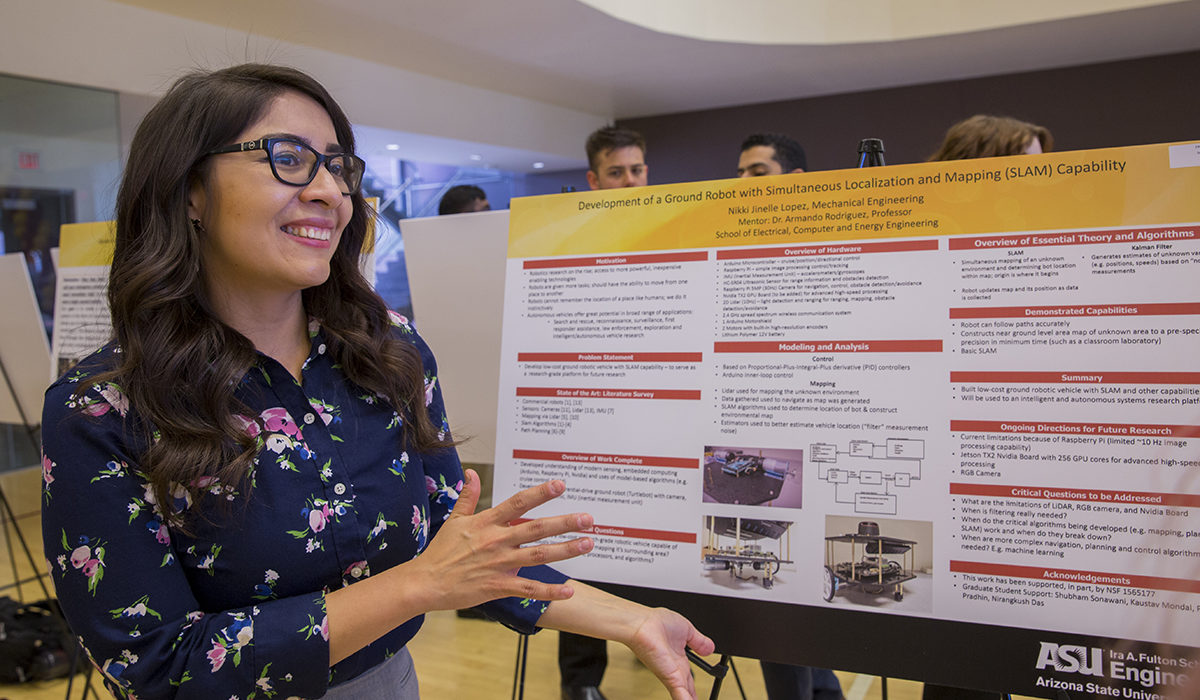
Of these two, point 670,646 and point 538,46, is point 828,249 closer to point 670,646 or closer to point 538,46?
point 670,646

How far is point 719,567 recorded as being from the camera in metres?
1.41

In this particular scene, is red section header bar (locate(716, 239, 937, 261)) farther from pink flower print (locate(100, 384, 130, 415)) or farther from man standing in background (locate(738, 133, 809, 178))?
man standing in background (locate(738, 133, 809, 178))

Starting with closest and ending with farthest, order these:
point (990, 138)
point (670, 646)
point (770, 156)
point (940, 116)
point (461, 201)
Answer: point (670, 646) < point (990, 138) < point (770, 156) < point (461, 201) < point (940, 116)

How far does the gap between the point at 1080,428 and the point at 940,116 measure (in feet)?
24.9

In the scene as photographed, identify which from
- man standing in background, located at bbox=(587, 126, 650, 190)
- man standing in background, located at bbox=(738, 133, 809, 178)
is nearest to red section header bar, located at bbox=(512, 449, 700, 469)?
man standing in background, located at bbox=(738, 133, 809, 178)

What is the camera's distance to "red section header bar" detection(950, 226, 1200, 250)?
47.8 inches

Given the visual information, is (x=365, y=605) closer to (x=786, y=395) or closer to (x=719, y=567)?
(x=719, y=567)

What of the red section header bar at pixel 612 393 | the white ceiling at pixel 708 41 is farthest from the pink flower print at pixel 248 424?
the white ceiling at pixel 708 41

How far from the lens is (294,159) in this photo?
1.16 metres

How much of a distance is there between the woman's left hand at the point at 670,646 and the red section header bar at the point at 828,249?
64 centimetres

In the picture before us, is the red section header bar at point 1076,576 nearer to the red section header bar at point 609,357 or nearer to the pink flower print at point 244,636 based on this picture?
the red section header bar at point 609,357

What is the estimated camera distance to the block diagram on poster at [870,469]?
1312mm

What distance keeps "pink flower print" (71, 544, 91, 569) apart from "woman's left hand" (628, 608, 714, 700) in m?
0.75

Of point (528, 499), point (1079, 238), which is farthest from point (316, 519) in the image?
point (1079, 238)
